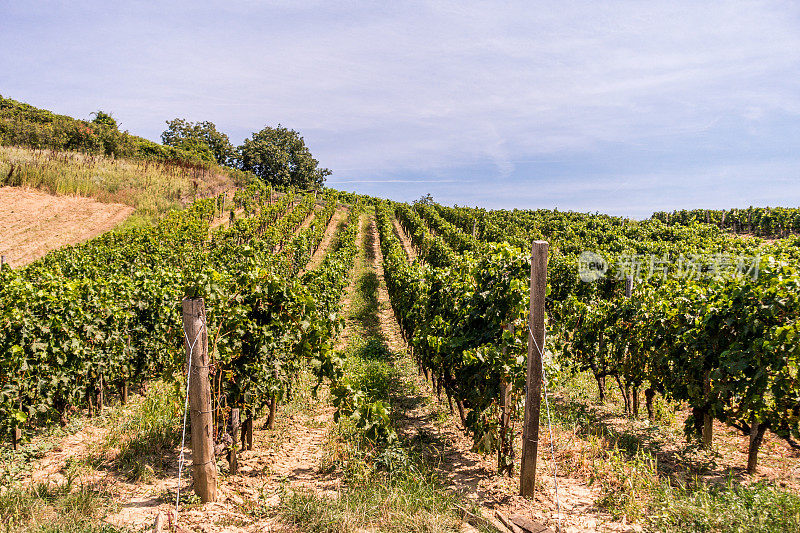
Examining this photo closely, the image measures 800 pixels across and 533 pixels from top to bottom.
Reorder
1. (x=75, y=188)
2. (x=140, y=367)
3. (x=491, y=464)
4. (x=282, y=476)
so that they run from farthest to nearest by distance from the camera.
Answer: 1. (x=75, y=188)
2. (x=140, y=367)
3. (x=491, y=464)
4. (x=282, y=476)

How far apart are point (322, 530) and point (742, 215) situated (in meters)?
48.6

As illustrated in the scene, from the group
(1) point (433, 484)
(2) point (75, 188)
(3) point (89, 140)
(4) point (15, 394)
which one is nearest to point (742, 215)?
(1) point (433, 484)

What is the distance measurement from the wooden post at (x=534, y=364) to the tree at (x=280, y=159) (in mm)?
61411

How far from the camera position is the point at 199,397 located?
13.5 feet

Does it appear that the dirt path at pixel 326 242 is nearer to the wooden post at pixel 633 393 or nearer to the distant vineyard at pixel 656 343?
the wooden post at pixel 633 393

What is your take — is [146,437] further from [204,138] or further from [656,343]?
[204,138]

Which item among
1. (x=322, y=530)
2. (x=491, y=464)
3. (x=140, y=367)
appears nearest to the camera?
(x=322, y=530)

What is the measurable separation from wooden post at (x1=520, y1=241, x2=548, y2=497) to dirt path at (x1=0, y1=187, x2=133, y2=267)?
1984cm

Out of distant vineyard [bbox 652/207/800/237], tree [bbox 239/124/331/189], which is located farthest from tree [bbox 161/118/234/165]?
distant vineyard [bbox 652/207/800/237]

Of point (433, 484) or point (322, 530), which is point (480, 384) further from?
point (322, 530)

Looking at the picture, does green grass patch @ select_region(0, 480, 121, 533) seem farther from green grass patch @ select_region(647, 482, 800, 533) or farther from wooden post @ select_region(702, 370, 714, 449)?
wooden post @ select_region(702, 370, 714, 449)

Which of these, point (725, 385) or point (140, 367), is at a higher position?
point (725, 385)

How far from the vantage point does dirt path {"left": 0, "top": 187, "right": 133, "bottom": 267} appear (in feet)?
61.2

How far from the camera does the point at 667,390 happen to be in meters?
6.01
